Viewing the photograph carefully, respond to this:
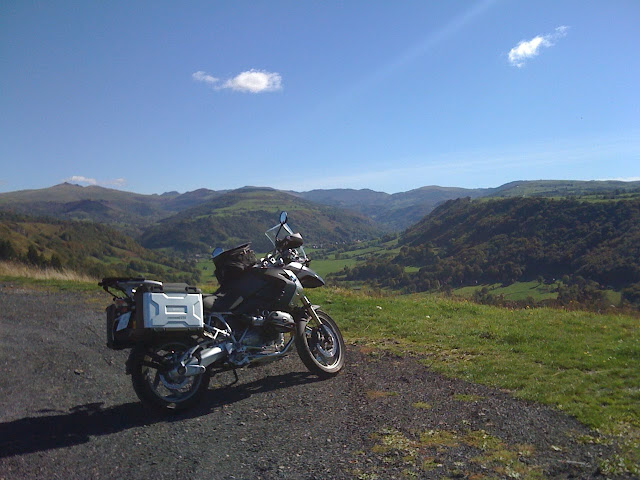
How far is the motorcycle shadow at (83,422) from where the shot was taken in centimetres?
404

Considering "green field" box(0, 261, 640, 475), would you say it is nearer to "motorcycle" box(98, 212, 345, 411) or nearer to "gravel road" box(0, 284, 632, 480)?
"gravel road" box(0, 284, 632, 480)

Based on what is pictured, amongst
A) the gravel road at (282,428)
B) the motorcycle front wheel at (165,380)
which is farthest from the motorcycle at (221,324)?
the gravel road at (282,428)

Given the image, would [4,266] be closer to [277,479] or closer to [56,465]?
[56,465]

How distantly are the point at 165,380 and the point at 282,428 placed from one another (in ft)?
4.53

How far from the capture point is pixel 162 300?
4.91 meters

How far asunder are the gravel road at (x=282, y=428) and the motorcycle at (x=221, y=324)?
1.03ft

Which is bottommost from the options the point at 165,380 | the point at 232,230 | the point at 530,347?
the point at 232,230

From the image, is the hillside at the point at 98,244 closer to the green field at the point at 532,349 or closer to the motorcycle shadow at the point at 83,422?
the green field at the point at 532,349

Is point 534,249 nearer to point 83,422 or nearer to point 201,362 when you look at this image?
point 201,362

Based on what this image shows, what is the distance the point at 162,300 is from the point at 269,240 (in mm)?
2383

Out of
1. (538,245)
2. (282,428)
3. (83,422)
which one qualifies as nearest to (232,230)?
(538,245)

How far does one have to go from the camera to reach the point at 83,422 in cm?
461

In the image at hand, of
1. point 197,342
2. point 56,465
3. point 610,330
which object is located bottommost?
point 610,330

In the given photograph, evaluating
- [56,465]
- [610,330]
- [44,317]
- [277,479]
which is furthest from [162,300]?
[610,330]
